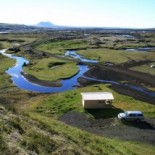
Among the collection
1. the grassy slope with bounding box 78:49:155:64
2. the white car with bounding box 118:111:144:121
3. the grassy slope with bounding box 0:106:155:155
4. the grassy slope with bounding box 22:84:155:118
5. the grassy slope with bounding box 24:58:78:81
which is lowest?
the grassy slope with bounding box 78:49:155:64

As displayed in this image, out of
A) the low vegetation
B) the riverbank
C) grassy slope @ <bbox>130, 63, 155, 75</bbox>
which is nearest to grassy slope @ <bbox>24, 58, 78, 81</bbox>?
the low vegetation

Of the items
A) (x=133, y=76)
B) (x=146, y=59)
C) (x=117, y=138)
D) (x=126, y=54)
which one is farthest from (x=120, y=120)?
(x=126, y=54)

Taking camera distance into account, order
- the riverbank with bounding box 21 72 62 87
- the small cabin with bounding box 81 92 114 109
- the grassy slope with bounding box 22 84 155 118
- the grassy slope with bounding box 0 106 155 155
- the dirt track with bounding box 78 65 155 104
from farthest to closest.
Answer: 1. the riverbank with bounding box 21 72 62 87
2. the dirt track with bounding box 78 65 155 104
3. the small cabin with bounding box 81 92 114 109
4. the grassy slope with bounding box 22 84 155 118
5. the grassy slope with bounding box 0 106 155 155

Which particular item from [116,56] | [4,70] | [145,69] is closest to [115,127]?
[145,69]

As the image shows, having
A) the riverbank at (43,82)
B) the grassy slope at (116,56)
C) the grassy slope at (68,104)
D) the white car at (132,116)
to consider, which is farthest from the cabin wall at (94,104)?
the grassy slope at (116,56)

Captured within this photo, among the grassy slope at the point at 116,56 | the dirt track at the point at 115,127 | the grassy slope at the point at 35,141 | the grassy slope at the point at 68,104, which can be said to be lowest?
the grassy slope at the point at 116,56

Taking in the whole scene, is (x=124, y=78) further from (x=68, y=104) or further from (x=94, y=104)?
(x=94, y=104)

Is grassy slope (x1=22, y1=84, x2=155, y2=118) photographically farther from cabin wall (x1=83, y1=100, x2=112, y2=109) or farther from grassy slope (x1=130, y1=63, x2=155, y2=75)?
A: grassy slope (x1=130, y1=63, x2=155, y2=75)

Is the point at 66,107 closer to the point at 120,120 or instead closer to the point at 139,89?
the point at 120,120

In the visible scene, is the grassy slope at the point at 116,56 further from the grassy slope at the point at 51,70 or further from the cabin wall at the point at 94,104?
the cabin wall at the point at 94,104

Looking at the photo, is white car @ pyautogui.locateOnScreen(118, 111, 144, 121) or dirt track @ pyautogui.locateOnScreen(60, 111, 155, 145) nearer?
dirt track @ pyautogui.locateOnScreen(60, 111, 155, 145)
